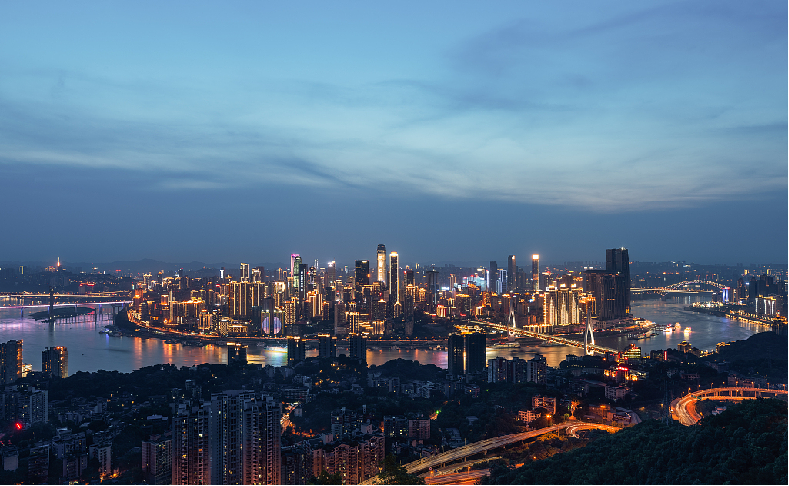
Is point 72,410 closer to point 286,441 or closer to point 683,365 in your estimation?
point 286,441

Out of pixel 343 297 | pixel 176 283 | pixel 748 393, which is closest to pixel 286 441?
pixel 748 393

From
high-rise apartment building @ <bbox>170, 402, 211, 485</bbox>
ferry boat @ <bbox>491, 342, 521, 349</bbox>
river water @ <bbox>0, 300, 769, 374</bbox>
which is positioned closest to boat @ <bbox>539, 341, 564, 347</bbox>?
river water @ <bbox>0, 300, 769, 374</bbox>

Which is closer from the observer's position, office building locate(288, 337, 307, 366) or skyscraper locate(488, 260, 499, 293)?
office building locate(288, 337, 307, 366)

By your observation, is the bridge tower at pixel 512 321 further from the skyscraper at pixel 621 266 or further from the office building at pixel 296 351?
the office building at pixel 296 351

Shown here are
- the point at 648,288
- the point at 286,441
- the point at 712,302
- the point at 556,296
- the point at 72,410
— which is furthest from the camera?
the point at 648,288

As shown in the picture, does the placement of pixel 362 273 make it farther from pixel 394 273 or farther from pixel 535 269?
pixel 535 269

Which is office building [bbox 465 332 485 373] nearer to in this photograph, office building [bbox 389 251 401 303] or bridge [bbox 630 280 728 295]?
office building [bbox 389 251 401 303]

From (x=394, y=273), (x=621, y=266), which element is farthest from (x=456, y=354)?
(x=394, y=273)
